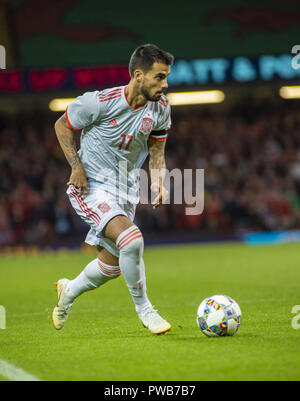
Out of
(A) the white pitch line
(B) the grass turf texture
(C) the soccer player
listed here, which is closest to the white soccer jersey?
(C) the soccer player

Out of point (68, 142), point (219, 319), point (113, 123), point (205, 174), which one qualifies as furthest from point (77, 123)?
point (205, 174)

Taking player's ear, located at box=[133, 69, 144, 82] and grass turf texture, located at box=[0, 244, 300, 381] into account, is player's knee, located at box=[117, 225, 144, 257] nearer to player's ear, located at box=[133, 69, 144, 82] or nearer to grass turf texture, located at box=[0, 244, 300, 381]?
grass turf texture, located at box=[0, 244, 300, 381]

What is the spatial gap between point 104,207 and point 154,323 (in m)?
1.04

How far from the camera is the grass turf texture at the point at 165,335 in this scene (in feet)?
14.3

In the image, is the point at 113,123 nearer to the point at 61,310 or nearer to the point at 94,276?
the point at 94,276

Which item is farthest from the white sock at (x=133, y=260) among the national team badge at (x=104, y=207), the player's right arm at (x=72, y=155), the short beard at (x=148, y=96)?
the short beard at (x=148, y=96)

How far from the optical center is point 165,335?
18.8ft

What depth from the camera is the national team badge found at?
580 centimetres

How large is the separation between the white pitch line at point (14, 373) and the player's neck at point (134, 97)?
2.48 m

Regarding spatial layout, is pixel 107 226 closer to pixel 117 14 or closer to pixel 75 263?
pixel 75 263

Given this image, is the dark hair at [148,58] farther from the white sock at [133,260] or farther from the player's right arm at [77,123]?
the white sock at [133,260]

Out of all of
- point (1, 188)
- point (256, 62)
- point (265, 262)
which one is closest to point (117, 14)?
point (256, 62)
